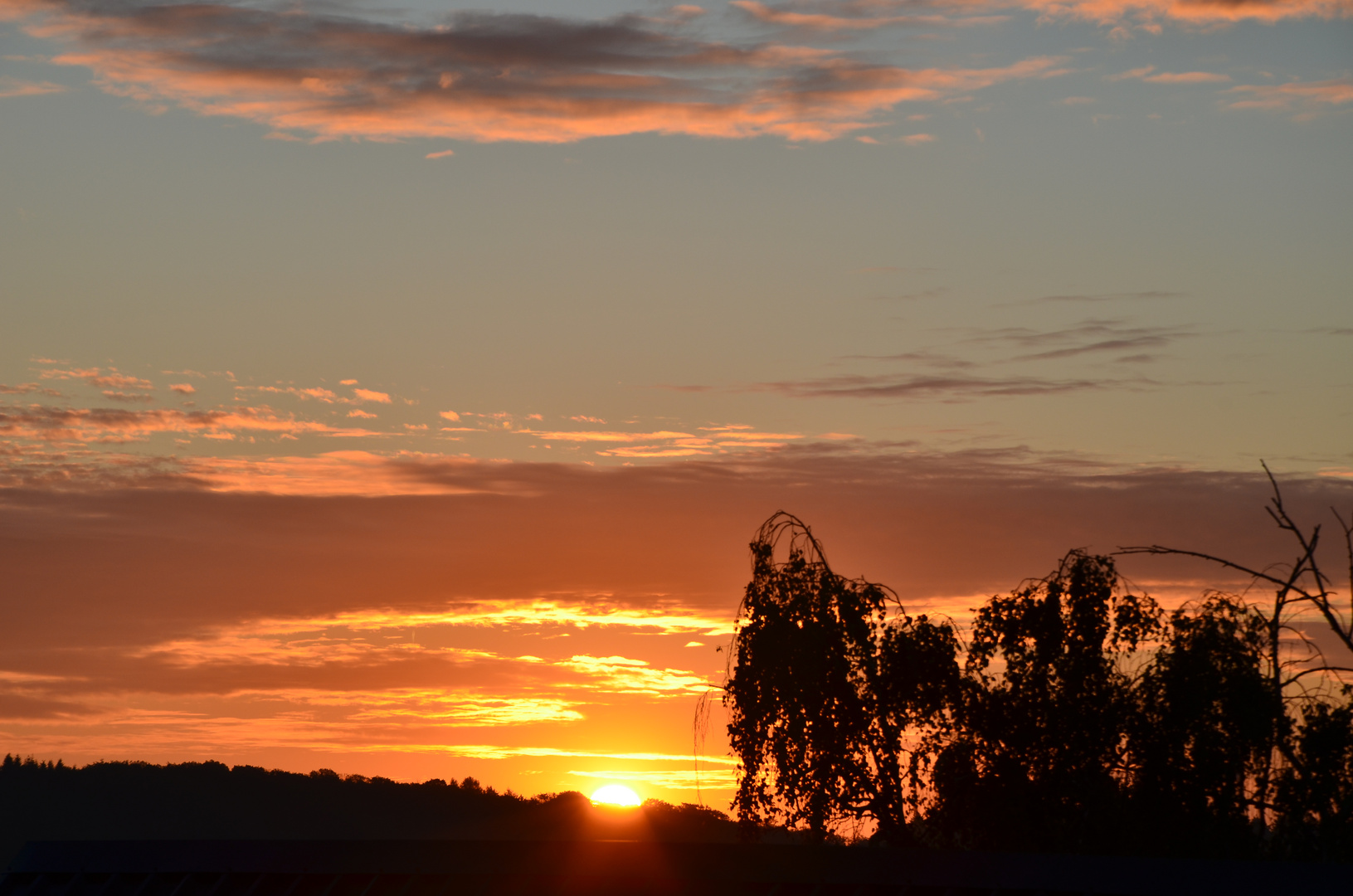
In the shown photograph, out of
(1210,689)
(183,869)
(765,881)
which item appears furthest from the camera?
(1210,689)

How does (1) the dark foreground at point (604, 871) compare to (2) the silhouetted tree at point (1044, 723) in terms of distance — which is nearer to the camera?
(1) the dark foreground at point (604, 871)

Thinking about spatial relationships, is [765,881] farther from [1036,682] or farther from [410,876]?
[1036,682]

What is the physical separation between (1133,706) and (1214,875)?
11.6 m

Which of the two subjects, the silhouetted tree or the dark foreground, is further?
the silhouetted tree

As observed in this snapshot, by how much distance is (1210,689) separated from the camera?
37.0 m

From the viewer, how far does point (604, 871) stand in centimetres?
3022

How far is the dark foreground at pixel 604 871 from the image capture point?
27.1 metres

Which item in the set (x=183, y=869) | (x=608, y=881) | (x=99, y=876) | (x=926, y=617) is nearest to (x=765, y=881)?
(x=608, y=881)

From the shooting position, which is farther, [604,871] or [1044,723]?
[1044,723]

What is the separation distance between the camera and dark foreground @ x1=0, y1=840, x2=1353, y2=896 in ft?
88.9

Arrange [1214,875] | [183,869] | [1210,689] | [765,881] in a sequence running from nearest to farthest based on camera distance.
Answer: [1214,875] → [765,881] → [183,869] → [1210,689]

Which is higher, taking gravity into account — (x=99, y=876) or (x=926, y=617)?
(x=926, y=617)

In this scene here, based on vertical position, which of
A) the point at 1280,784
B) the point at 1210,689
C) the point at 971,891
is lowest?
the point at 971,891

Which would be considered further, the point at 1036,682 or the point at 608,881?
the point at 1036,682
